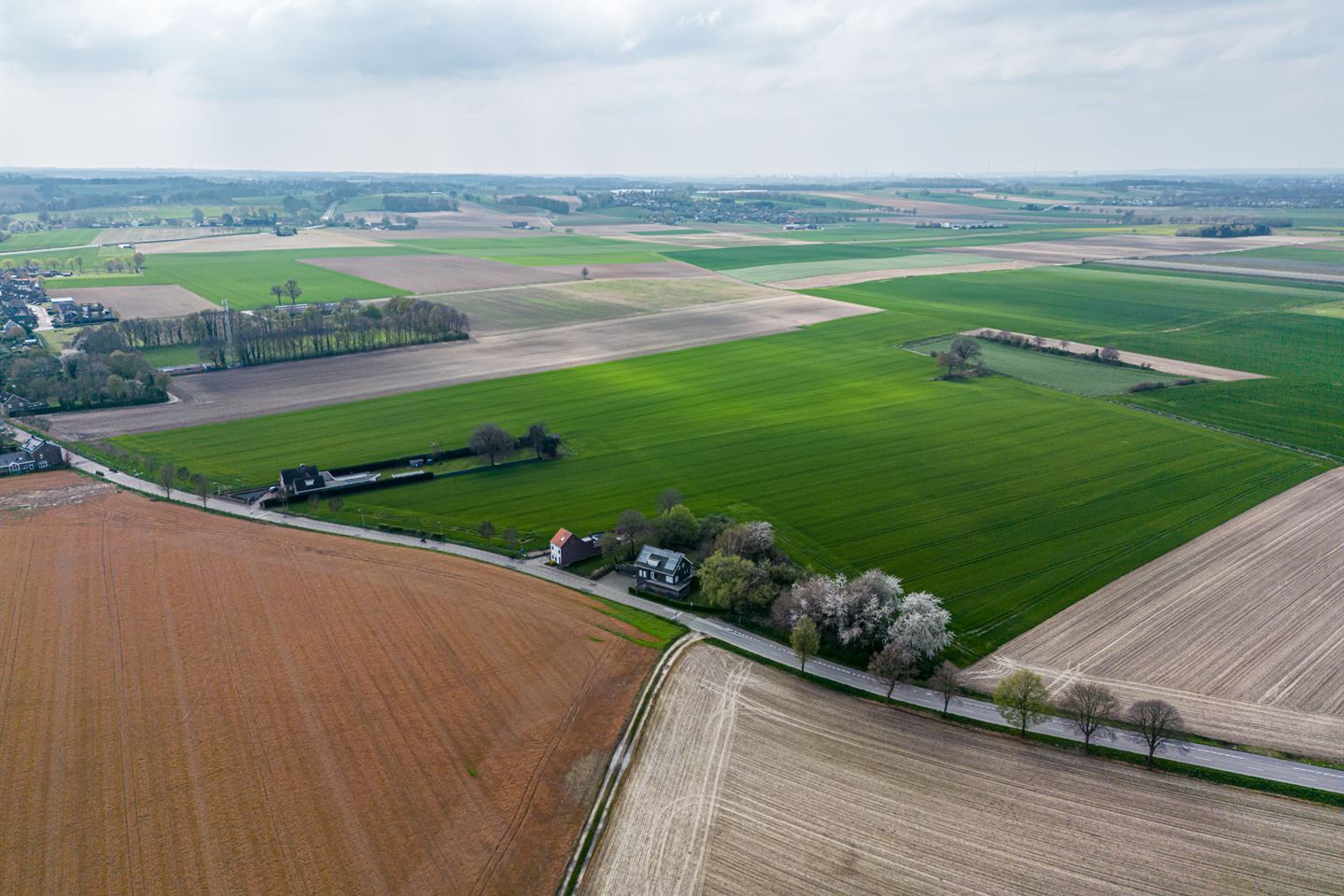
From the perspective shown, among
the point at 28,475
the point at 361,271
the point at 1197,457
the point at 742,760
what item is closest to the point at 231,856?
the point at 742,760

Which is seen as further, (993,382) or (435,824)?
(993,382)

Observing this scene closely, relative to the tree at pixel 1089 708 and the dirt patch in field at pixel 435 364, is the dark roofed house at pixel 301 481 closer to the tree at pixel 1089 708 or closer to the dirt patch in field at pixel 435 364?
the dirt patch in field at pixel 435 364

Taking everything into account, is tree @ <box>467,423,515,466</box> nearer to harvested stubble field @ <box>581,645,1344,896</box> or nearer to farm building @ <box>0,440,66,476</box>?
harvested stubble field @ <box>581,645,1344,896</box>

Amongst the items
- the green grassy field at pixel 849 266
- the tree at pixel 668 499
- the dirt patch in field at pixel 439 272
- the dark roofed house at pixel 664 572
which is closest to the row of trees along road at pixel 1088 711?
the dark roofed house at pixel 664 572

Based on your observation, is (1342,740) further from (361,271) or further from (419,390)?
(361,271)

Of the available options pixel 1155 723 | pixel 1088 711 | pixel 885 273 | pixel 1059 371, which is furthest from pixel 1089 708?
pixel 885 273
